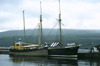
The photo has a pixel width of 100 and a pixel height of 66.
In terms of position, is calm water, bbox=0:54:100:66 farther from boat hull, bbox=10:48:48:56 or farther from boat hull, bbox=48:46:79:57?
boat hull, bbox=10:48:48:56

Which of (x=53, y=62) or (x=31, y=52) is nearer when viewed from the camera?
(x=53, y=62)

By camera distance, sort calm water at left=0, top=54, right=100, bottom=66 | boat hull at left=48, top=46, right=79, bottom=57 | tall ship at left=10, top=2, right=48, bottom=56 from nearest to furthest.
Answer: calm water at left=0, top=54, right=100, bottom=66 → boat hull at left=48, top=46, right=79, bottom=57 → tall ship at left=10, top=2, right=48, bottom=56

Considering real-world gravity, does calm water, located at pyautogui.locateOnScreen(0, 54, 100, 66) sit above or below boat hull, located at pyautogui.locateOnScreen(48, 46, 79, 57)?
below

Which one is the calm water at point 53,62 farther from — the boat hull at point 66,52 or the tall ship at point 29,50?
the tall ship at point 29,50

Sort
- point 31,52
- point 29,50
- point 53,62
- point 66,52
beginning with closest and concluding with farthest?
point 53,62 < point 66,52 < point 31,52 < point 29,50

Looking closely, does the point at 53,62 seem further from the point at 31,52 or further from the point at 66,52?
the point at 31,52

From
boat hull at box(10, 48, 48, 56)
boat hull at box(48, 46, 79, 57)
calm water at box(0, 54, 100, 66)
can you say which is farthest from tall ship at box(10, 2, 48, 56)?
calm water at box(0, 54, 100, 66)

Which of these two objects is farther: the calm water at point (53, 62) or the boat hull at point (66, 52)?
the boat hull at point (66, 52)

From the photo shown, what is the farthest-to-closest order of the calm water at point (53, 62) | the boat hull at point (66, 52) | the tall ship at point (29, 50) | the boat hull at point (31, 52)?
the tall ship at point (29, 50) < the boat hull at point (31, 52) < the boat hull at point (66, 52) < the calm water at point (53, 62)

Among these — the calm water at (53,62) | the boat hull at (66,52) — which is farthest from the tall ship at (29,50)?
the calm water at (53,62)

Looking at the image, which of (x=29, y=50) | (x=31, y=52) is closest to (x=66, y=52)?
(x=31, y=52)

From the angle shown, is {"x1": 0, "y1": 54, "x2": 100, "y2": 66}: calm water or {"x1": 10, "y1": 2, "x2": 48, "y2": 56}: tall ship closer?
{"x1": 0, "y1": 54, "x2": 100, "y2": 66}: calm water

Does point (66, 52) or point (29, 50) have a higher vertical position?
point (29, 50)

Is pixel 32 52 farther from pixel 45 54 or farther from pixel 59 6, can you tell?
pixel 59 6
